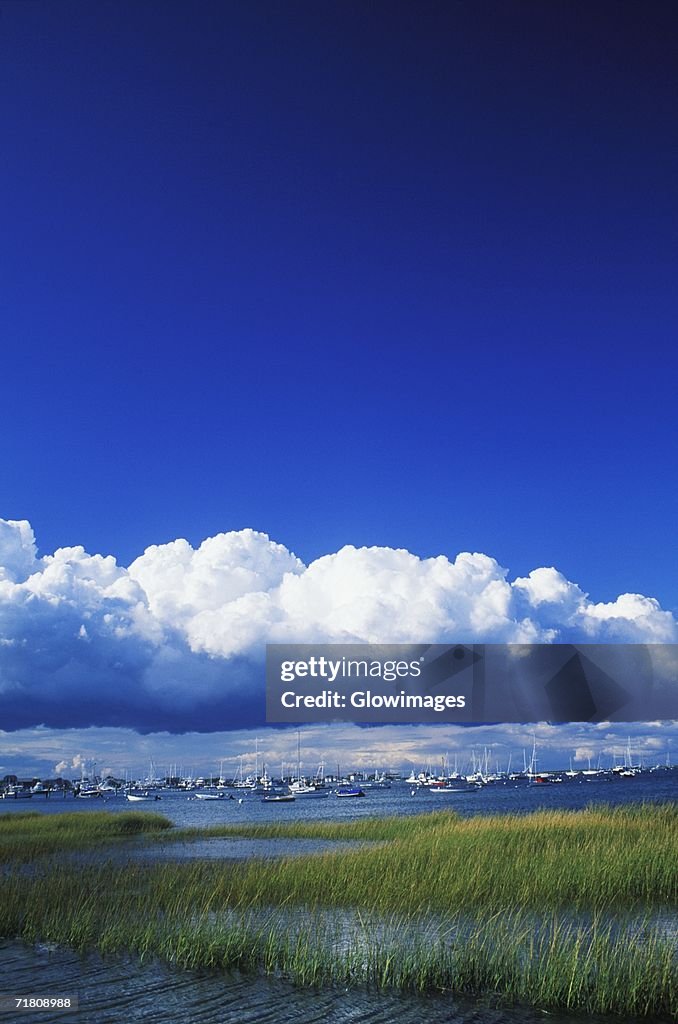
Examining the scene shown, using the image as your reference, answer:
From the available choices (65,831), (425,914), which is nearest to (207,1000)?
(425,914)

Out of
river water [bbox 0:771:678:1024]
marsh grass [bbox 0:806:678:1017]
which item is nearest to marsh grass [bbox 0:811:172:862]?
marsh grass [bbox 0:806:678:1017]

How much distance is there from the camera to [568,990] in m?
12.5

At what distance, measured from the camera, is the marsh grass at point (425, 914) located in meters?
13.2

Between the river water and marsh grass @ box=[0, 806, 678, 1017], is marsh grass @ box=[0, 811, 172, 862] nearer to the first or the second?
marsh grass @ box=[0, 806, 678, 1017]

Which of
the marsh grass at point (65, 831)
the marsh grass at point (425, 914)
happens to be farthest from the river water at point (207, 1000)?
the marsh grass at point (65, 831)

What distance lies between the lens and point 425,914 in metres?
18.1

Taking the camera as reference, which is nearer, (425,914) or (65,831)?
(425,914)

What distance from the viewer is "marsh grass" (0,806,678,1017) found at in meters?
13.2

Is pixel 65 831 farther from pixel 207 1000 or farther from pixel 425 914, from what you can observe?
pixel 207 1000

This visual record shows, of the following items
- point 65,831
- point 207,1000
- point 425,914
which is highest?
point 207,1000

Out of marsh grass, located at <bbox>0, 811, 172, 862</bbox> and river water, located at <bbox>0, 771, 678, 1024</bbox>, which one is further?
marsh grass, located at <bbox>0, 811, 172, 862</bbox>

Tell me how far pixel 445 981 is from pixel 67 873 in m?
15.8

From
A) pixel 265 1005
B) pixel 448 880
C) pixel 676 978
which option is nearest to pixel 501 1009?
pixel 676 978

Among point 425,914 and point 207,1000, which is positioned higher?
point 207,1000
